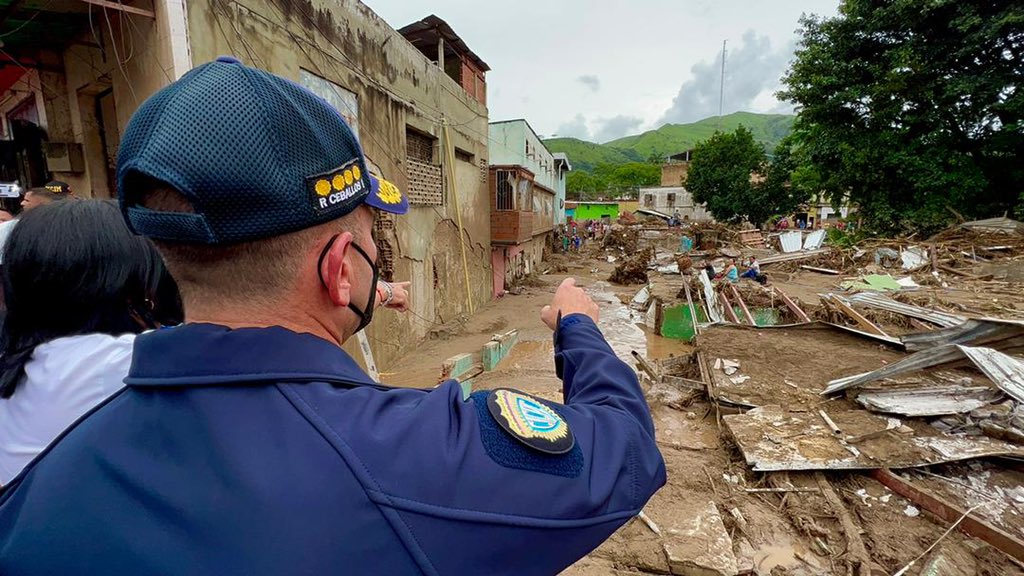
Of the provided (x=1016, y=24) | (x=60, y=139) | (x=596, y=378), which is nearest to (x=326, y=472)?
(x=596, y=378)

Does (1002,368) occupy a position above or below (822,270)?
above

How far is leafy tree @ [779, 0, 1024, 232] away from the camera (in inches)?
519

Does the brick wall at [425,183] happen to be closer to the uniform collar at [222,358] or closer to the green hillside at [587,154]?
the uniform collar at [222,358]

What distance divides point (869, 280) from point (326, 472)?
14.3 m

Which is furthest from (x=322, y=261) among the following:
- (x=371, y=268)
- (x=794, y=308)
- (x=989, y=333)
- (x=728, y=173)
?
(x=728, y=173)

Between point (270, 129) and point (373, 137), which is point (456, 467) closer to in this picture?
point (270, 129)

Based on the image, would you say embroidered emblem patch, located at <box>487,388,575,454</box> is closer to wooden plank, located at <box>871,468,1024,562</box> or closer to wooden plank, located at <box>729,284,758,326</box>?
wooden plank, located at <box>871,468,1024,562</box>

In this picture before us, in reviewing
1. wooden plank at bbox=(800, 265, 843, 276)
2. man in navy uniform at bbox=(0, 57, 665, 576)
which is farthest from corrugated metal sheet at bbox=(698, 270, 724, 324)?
man in navy uniform at bbox=(0, 57, 665, 576)

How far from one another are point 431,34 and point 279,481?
14339 mm

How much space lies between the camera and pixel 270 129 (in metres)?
0.81

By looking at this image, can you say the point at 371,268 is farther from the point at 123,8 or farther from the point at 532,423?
the point at 123,8

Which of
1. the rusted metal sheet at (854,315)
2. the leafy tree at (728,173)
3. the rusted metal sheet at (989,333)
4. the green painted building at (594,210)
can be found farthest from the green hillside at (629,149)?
the rusted metal sheet at (989,333)

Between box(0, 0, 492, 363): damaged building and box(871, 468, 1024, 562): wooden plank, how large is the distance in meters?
7.34

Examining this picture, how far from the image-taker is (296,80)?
6.91 m
